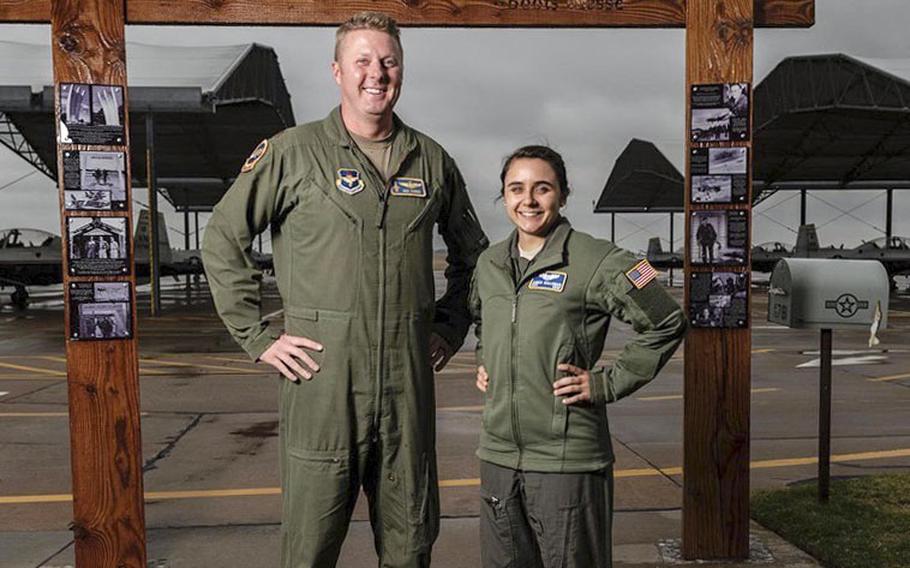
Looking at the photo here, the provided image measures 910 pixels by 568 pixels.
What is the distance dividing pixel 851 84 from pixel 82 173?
26.0 meters

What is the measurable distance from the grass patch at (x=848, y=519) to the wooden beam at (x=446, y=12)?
269 centimetres

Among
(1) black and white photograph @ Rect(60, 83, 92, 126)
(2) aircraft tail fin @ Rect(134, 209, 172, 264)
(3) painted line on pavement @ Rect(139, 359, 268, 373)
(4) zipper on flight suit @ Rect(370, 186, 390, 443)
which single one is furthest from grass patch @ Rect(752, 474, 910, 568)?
(2) aircraft tail fin @ Rect(134, 209, 172, 264)

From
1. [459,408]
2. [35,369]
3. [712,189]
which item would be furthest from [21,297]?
[712,189]

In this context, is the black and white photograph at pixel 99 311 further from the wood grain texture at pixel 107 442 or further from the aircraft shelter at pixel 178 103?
the aircraft shelter at pixel 178 103

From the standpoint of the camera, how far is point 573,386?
2.43 metres

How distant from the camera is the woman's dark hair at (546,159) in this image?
→ 2.54 metres

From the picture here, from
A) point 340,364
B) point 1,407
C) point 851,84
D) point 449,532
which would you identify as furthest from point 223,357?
point 851,84

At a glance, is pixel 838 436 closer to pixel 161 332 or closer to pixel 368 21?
pixel 368 21

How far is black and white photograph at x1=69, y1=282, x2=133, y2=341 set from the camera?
3498mm

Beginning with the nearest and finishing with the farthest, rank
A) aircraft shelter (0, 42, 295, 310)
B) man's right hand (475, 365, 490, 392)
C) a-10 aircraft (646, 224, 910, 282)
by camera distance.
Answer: man's right hand (475, 365, 490, 392) < aircraft shelter (0, 42, 295, 310) < a-10 aircraft (646, 224, 910, 282)

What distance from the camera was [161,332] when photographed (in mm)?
15938

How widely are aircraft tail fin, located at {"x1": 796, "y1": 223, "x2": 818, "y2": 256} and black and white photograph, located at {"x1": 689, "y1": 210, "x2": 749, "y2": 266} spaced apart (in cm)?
3465

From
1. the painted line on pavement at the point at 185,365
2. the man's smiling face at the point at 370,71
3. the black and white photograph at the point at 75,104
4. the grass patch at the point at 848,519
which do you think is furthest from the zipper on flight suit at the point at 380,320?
the painted line on pavement at the point at 185,365

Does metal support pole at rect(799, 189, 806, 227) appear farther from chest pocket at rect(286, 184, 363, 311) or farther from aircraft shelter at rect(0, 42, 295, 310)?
chest pocket at rect(286, 184, 363, 311)
